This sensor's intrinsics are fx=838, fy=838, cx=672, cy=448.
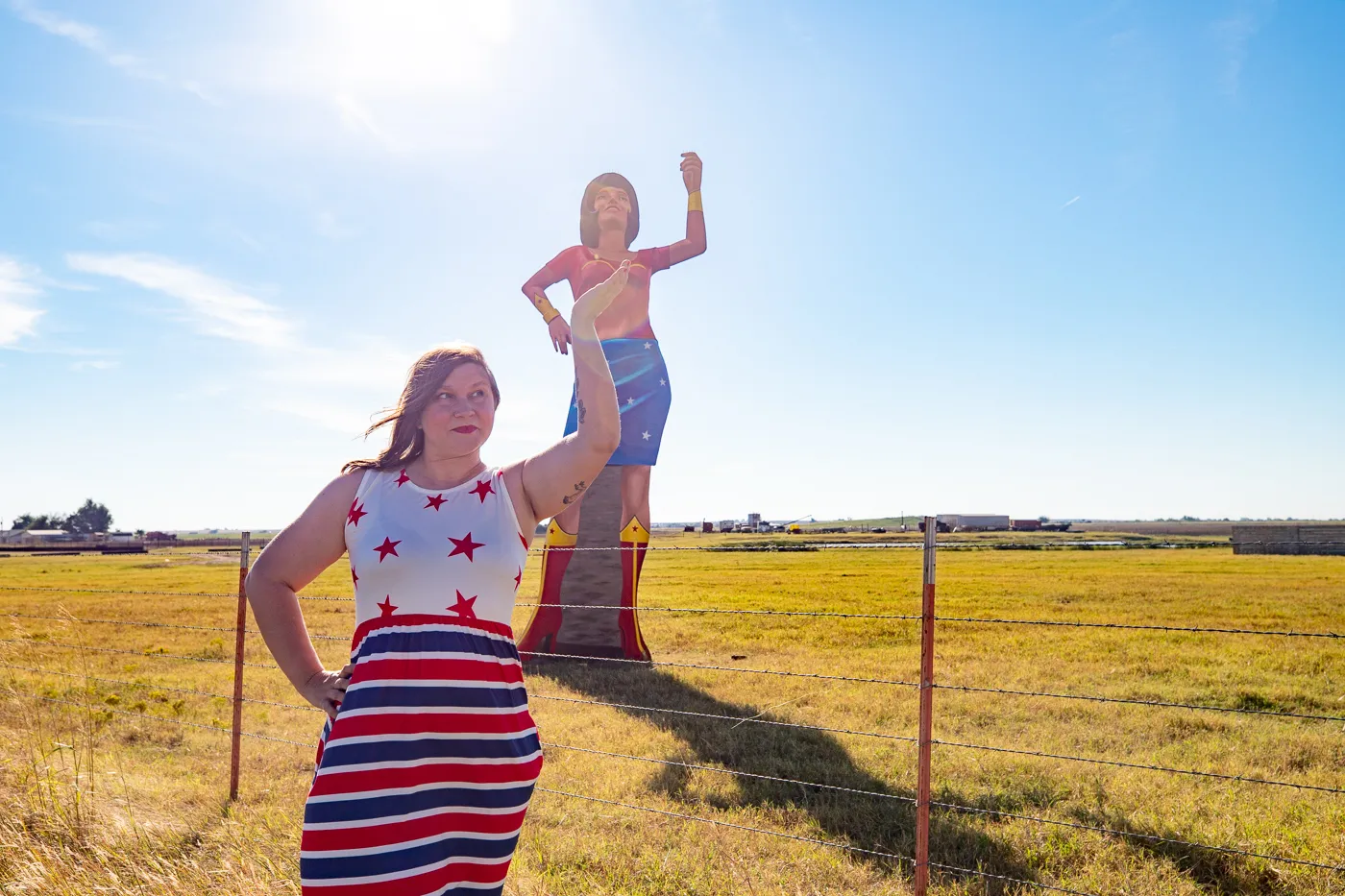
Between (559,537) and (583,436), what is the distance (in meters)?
6.29

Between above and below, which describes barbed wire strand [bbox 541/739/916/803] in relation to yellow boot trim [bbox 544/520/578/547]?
below

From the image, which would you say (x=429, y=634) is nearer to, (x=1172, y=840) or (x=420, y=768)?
(x=420, y=768)

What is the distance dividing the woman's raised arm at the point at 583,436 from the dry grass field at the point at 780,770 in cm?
208

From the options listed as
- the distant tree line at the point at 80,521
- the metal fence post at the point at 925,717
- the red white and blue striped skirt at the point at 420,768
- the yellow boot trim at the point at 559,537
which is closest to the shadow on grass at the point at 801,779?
the metal fence post at the point at 925,717

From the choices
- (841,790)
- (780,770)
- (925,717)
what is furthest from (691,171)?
(925,717)

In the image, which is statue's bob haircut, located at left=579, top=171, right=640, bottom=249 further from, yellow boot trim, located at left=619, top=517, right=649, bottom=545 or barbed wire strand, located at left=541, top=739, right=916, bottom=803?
barbed wire strand, located at left=541, top=739, right=916, bottom=803

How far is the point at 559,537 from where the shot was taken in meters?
8.07

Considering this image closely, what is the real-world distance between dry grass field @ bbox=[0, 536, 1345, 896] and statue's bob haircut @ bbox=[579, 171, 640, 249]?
4312mm

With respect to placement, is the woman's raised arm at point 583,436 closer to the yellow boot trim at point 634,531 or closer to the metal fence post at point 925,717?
the metal fence post at point 925,717

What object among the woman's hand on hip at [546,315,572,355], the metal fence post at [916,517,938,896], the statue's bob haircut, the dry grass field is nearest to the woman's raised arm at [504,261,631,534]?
the metal fence post at [916,517,938,896]

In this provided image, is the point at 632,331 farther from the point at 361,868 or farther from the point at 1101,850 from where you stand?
the point at 361,868

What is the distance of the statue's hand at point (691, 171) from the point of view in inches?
301

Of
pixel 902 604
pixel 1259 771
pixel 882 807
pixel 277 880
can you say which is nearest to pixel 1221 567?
pixel 902 604

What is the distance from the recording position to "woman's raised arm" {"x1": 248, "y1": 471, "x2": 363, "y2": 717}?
197 cm
